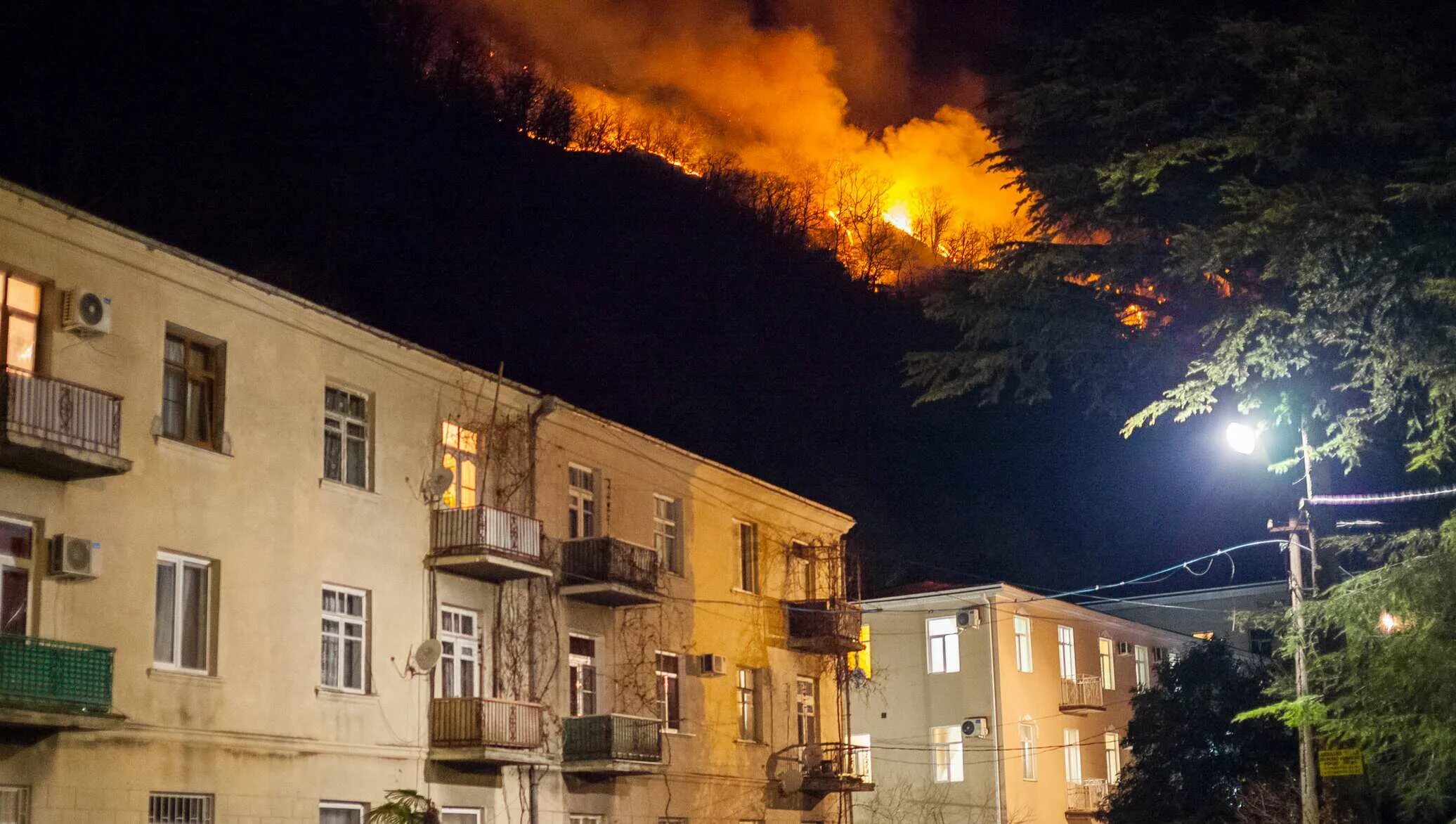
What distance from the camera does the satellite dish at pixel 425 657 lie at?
77.9 feet

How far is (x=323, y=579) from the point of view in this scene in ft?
73.1

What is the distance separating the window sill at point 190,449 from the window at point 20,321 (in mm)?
1979

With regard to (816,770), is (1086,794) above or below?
below

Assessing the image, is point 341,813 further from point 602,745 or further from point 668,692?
point 668,692

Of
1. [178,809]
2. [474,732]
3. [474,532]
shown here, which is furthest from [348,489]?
[178,809]

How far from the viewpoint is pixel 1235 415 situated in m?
22.9

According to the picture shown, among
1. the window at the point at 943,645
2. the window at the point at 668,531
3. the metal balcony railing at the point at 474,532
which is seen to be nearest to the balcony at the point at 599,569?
the metal balcony railing at the point at 474,532

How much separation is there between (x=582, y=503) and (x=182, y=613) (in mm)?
10461

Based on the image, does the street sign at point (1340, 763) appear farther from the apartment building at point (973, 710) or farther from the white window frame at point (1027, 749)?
the white window frame at point (1027, 749)

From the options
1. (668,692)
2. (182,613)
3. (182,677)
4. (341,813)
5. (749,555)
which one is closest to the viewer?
(182,677)

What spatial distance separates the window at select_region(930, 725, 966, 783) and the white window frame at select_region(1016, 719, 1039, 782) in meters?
1.83

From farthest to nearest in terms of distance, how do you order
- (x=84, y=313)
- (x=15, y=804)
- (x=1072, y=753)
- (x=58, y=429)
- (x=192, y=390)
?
(x=1072, y=753) < (x=192, y=390) < (x=84, y=313) < (x=58, y=429) < (x=15, y=804)

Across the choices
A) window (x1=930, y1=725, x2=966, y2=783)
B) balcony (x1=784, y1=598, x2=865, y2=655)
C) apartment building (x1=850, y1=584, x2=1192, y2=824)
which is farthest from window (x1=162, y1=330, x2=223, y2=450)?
window (x1=930, y1=725, x2=966, y2=783)

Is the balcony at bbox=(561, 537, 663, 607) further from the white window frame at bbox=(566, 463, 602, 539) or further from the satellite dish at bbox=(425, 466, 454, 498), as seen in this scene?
the satellite dish at bbox=(425, 466, 454, 498)
